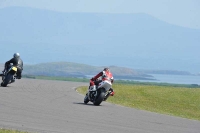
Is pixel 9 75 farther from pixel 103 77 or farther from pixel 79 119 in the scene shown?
pixel 79 119

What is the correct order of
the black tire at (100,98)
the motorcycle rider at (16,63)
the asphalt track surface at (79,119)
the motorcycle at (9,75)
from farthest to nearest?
the motorcycle rider at (16,63) < the motorcycle at (9,75) < the black tire at (100,98) < the asphalt track surface at (79,119)

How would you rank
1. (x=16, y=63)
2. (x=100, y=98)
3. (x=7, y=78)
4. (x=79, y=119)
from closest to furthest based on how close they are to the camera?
(x=79, y=119) < (x=100, y=98) < (x=7, y=78) < (x=16, y=63)

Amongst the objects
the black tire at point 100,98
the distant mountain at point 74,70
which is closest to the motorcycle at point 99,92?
the black tire at point 100,98

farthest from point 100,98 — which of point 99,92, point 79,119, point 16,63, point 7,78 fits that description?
point 16,63

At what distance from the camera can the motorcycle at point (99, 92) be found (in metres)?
29.1

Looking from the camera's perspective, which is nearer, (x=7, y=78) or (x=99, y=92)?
(x=99, y=92)

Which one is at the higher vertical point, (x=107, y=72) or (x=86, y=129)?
(x=107, y=72)

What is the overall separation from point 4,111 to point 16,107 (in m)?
1.93

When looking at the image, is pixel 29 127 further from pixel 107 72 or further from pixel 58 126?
pixel 107 72

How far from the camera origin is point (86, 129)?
1933 centimetres

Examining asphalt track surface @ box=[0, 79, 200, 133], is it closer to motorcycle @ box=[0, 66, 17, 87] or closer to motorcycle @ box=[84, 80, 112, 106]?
motorcycle @ box=[84, 80, 112, 106]

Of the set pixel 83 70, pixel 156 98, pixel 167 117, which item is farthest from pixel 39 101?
pixel 83 70

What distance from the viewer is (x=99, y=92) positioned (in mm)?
29297

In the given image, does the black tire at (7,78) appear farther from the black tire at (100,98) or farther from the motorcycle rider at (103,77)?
the black tire at (100,98)
